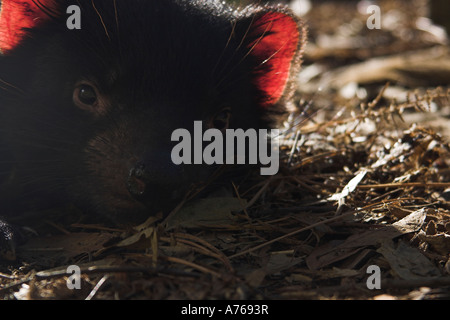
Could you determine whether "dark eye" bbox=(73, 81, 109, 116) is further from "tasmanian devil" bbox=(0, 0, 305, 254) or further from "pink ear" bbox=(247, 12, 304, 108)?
"pink ear" bbox=(247, 12, 304, 108)

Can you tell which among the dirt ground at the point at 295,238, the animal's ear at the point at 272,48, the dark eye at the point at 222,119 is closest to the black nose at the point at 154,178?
the dirt ground at the point at 295,238

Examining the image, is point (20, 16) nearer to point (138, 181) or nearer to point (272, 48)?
point (138, 181)

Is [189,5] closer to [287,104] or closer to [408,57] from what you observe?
[287,104]

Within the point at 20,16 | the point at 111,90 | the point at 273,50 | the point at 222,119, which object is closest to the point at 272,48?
the point at 273,50

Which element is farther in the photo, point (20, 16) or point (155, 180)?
point (20, 16)
